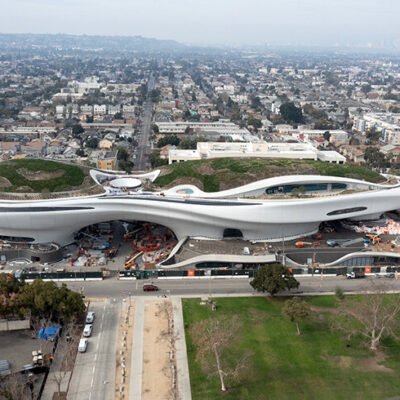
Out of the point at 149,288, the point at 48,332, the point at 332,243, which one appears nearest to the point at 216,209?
the point at 149,288

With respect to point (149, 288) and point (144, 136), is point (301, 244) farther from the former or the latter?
point (144, 136)

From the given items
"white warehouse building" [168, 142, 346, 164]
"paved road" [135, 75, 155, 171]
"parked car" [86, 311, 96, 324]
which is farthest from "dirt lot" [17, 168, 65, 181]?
"paved road" [135, 75, 155, 171]

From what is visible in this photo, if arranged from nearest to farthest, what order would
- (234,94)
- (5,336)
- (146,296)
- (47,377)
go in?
(47,377) < (5,336) < (146,296) < (234,94)

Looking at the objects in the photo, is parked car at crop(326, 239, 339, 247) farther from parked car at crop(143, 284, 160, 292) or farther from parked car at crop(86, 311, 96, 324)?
parked car at crop(86, 311, 96, 324)

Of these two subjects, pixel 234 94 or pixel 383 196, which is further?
pixel 234 94

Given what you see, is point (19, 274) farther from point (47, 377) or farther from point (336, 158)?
point (336, 158)

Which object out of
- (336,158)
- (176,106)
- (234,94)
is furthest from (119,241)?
(234,94)
